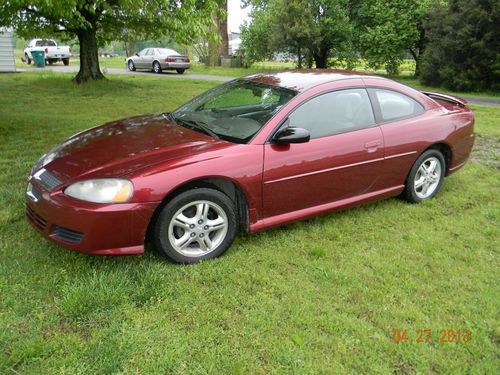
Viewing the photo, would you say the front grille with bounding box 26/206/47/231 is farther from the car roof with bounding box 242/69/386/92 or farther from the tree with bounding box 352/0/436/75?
the tree with bounding box 352/0/436/75

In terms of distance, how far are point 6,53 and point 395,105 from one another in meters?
20.7

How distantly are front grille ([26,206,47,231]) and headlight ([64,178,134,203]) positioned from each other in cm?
32

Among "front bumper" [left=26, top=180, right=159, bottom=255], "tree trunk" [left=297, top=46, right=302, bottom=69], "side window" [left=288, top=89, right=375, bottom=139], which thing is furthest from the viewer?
"tree trunk" [left=297, top=46, right=302, bottom=69]

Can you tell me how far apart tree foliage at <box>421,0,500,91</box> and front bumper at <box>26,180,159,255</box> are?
1577 cm

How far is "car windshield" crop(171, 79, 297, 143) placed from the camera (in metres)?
3.66

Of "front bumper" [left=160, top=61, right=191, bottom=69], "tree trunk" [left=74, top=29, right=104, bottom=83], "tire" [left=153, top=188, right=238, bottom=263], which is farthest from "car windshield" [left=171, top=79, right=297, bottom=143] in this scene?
"front bumper" [left=160, top=61, right=191, bottom=69]

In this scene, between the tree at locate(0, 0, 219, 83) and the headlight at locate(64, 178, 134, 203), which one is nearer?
the headlight at locate(64, 178, 134, 203)

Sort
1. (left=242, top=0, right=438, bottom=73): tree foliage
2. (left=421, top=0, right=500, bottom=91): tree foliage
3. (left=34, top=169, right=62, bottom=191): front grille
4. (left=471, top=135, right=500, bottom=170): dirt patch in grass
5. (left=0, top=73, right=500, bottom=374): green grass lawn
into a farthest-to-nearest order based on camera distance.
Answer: (left=242, top=0, right=438, bottom=73): tree foliage < (left=421, top=0, right=500, bottom=91): tree foliage < (left=471, top=135, right=500, bottom=170): dirt patch in grass < (left=34, top=169, right=62, bottom=191): front grille < (left=0, top=73, right=500, bottom=374): green grass lawn

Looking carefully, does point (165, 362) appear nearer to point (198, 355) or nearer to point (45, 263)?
point (198, 355)

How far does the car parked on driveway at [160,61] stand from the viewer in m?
22.0

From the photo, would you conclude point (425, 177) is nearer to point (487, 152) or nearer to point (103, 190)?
point (487, 152)

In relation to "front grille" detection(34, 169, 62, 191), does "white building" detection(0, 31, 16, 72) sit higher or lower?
higher

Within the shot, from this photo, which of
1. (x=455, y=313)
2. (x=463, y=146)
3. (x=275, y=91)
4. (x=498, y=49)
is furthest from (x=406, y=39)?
(x=455, y=313)

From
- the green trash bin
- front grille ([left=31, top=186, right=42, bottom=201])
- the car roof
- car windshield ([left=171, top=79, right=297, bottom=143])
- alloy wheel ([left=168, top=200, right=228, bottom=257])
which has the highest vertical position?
the green trash bin
